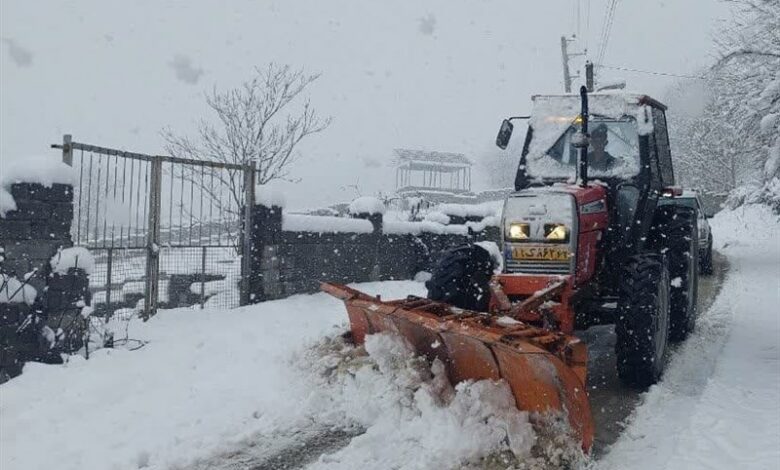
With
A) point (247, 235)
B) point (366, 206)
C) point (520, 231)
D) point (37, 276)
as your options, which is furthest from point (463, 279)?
point (366, 206)

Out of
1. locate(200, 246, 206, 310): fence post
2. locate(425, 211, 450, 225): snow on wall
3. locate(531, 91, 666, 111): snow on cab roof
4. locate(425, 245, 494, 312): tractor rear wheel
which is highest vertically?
locate(531, 91, 666, 111): snow on cab roof

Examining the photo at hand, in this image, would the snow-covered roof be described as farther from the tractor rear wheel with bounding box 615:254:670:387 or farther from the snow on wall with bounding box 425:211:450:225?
the tractor rear wheel with bounding box 615:254:670:387

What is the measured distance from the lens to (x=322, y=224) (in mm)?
9586

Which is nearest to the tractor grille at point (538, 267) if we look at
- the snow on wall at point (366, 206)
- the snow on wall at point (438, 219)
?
the snow on wall at point (366, 206)

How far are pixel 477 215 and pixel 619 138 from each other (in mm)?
8365

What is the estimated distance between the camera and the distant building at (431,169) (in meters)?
40.0

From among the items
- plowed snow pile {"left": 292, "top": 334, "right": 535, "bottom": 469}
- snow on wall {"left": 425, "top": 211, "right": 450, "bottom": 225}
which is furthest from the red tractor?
snow on wall {"left": 425, "top": 211, "right": 450, "bottom": 225}

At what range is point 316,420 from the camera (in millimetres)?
4254

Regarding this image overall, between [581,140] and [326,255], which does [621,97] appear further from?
[326,255]

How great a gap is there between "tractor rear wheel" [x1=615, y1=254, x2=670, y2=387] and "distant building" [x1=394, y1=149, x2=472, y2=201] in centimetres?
3318

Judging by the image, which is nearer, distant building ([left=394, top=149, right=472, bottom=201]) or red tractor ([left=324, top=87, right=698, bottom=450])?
red tractor ([left=324, top=87, right=698, bottom=450])

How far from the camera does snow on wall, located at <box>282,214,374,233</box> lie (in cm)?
902

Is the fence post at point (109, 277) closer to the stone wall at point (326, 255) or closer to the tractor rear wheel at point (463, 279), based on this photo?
the stone wall at point (326, 255)

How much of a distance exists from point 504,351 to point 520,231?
1743 millimetres
